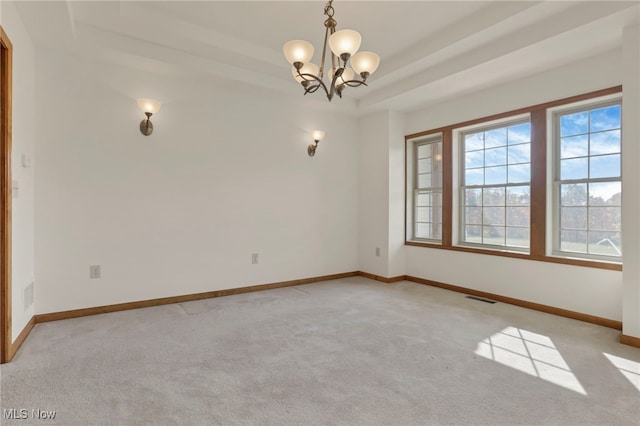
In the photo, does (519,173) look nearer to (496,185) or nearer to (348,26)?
(496,185)

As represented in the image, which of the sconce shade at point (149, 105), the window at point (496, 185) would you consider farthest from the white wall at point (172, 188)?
the window at point (496, 185)

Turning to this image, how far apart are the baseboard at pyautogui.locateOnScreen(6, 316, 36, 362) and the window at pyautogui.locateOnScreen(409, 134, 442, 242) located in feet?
15.5

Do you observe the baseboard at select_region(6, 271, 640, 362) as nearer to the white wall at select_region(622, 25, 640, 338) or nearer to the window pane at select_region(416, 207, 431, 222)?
the white wall at select_region(622, 25, 640, 338)

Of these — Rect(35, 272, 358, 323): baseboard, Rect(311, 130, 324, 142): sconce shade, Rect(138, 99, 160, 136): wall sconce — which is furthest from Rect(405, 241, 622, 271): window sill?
Rect(138, 99, 160, 136): wall sconce

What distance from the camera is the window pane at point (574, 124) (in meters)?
3.52

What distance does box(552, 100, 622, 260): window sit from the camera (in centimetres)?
333

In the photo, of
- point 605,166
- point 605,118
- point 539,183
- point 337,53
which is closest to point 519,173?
point 539,183

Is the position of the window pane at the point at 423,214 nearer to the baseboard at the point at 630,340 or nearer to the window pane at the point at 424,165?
the window pane at the point at 424,165

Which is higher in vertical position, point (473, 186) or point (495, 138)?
point (495, 138)

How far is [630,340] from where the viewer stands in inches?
108

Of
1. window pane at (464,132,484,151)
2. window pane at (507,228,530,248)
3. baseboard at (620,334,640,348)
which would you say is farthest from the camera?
window pane at (464,132,484,151)

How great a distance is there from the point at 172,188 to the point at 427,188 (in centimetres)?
361

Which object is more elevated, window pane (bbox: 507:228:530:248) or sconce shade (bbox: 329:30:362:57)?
sconce shade (bbox: 329:30:362:57)

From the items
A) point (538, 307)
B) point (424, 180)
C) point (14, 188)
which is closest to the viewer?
point (14, 188)
